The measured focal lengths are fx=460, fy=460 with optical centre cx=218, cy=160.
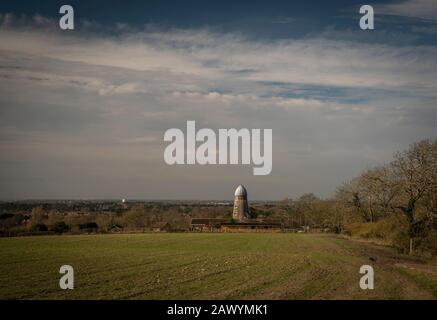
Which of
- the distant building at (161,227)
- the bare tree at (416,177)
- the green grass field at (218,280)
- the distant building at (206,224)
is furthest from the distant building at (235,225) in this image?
the green grass field at (218,280)

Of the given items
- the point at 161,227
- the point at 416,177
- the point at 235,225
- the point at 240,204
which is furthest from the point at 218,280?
the point at 240,204

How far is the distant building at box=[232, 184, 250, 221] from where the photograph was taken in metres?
116

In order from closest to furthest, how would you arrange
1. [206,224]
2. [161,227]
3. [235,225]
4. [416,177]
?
[416,177]
[161,227]
[235,225]
[206,224]

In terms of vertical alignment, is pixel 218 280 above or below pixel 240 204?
above

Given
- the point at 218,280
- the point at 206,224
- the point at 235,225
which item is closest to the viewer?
the point at 218,280

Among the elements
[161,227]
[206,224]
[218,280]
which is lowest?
[206,224]

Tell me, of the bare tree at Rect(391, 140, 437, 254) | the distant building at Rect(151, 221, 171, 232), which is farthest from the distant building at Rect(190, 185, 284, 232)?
the bare tree at Rect(391, 140, 437, 254)

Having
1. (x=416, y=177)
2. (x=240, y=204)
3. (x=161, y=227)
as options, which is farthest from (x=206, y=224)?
(x=416, y=177)

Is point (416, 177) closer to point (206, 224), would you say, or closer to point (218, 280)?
point (218, 280)

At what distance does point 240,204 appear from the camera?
11712 cm

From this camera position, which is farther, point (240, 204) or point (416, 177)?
point (240, 204)

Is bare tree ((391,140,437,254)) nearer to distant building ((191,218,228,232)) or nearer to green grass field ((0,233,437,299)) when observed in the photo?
green grass field ((0,233,437,299))

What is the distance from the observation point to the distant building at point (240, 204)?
116 m
